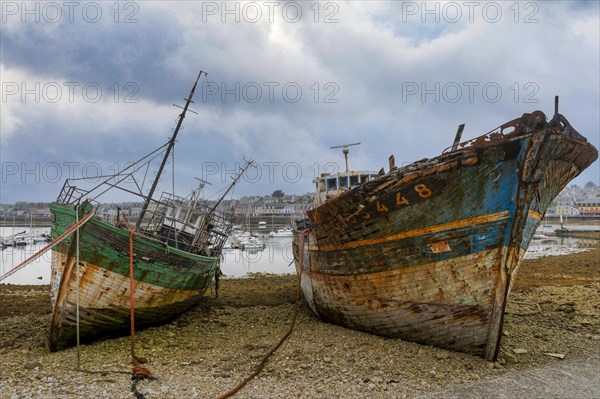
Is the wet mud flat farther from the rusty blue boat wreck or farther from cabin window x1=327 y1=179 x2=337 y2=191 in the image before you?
cabin window x1=327 y1=179 x2=337 y2=191

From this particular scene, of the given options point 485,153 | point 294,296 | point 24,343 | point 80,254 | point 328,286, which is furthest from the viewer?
point 294,296

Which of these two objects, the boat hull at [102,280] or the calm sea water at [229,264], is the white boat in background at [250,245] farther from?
the boat hull at [102,280]

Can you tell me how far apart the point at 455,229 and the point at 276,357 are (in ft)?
13.7

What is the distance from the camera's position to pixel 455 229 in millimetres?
7121

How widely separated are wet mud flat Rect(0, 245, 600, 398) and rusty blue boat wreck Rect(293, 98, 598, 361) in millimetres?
687

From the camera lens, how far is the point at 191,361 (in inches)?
292

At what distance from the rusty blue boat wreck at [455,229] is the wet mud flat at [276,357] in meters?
0.69

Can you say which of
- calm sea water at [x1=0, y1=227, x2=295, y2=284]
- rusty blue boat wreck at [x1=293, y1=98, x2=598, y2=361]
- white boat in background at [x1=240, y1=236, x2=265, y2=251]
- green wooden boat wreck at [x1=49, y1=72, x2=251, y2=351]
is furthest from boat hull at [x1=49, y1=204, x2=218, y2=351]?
white boat in background at [x1=240, y1=236, x2=265, y2=251]

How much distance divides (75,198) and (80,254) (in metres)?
2.62

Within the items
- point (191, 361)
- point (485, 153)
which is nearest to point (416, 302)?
point (485, 153)

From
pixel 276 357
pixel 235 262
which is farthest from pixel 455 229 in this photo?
pixel 235 262

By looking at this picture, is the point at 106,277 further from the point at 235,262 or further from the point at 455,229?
the point at 235,262

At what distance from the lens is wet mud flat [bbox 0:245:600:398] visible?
6.10 metres

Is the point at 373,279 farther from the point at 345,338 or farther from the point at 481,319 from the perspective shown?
the point at 481,319
